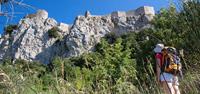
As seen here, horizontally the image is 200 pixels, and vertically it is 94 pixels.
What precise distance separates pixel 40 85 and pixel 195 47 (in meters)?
2.03

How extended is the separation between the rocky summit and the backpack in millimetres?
61081

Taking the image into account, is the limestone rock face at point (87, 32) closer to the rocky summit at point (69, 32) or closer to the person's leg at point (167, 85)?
the rocky summit at point (69, 32)

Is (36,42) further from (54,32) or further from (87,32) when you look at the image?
(87,32)

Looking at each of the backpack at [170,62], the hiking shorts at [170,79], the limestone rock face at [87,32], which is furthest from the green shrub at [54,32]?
the hiking shorts at [170,79]

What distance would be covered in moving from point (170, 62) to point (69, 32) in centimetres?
6533

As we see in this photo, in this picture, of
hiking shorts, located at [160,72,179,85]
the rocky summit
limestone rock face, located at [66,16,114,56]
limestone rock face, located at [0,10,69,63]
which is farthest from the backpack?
limestone rock face, located at [0,10,69,63]

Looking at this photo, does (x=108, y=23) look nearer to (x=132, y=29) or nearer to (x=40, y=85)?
(x=132, y=29)

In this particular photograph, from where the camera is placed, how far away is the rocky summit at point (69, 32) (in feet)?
227

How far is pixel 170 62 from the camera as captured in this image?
5992 millimetres

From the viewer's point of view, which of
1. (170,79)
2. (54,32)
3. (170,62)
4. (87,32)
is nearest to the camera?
(170,79)

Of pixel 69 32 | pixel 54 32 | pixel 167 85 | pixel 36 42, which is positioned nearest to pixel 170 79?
pixel 167 85

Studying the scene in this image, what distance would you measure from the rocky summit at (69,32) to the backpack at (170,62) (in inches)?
2405

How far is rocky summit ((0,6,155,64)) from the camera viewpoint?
2721 inches

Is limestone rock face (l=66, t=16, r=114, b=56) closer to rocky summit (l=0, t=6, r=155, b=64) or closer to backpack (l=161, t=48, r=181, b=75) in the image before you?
rocky summit (l=0, t=6, r=155, b=64)
